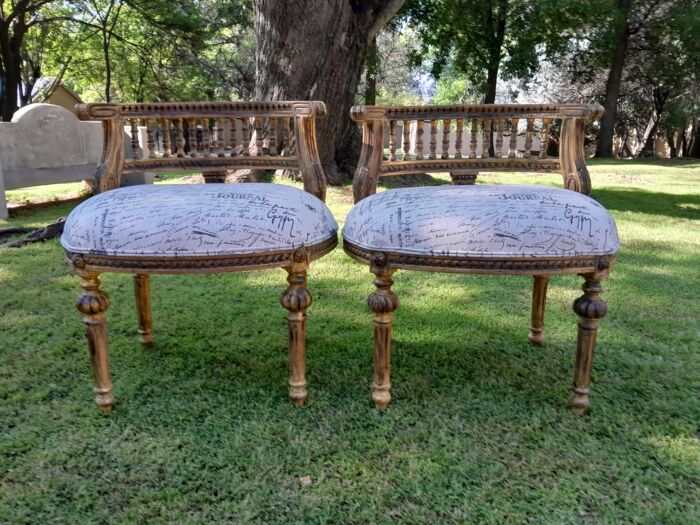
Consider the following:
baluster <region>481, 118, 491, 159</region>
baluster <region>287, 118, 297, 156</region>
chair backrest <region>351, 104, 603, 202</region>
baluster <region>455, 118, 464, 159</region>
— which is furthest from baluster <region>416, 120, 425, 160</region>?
baluster <region>287, 118, 297, 156</region>

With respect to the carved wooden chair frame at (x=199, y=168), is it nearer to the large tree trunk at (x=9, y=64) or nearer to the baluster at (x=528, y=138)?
the baluster at (x=528, y=138)

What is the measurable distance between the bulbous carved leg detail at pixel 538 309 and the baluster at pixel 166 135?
155 centimetres

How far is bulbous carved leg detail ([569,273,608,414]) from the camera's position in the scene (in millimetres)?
1550

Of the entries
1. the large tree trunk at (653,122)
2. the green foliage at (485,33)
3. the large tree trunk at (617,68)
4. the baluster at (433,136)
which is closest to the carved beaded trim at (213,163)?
the baluster at (433,136)

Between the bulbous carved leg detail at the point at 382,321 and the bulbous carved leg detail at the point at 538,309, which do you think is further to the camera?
the bulbous carved leg detail at the point at 538,309

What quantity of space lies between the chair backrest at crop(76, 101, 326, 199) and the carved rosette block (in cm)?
97

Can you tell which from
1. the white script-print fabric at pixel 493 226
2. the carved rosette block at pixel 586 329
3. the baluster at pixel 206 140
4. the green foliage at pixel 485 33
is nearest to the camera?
the white script-print fabric at pixel 493 226

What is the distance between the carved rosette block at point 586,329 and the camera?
154 centimetres

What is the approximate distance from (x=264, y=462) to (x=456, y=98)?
37591mm

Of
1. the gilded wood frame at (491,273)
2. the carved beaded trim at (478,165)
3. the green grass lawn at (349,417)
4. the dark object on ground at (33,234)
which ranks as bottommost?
the green grass lawn at (349,417)

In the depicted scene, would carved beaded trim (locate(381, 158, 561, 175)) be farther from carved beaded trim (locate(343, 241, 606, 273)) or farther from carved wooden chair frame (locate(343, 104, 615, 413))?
carved beaded trim (locate(343, 241, 606, 273))

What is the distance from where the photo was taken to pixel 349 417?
5.39 feet

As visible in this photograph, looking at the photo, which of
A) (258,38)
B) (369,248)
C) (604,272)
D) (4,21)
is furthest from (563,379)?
(4,21)

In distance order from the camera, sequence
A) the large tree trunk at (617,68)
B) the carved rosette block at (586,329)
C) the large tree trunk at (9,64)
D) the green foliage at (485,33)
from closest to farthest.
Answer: the carved rosette block at (586,329)
the large tree trunk at (9,64)
the green foliage at (485,33)
the large tree trunk at (617,68)
